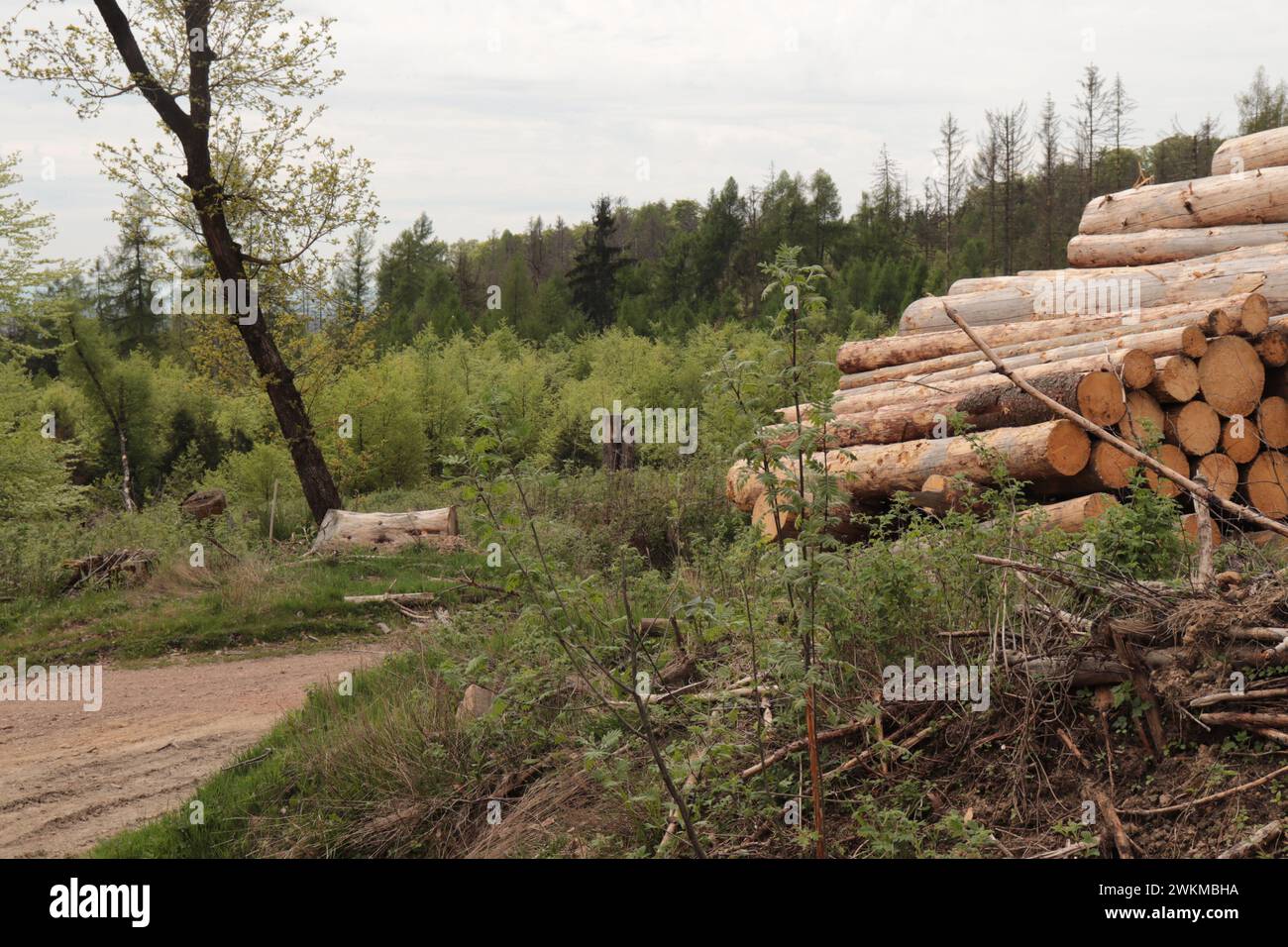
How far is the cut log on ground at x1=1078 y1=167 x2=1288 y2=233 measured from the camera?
442 inches

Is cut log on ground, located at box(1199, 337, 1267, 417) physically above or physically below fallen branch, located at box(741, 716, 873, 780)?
above

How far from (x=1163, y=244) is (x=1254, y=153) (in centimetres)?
151

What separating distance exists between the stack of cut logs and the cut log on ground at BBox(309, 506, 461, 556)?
4628 mm

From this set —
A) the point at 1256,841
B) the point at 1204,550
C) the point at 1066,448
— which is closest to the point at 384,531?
the point at 1066,448

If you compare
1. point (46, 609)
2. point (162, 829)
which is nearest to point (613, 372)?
point (46, 609)

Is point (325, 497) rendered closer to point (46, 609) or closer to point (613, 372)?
point (46, 609)

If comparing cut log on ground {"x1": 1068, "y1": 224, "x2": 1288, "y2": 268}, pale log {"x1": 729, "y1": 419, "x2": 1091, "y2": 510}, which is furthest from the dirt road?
cut log on ground {"x1": 1068, "y1": 224, "x2": 1288, "y2": 268}

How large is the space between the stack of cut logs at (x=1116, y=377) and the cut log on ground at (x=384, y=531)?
4628 millimetres

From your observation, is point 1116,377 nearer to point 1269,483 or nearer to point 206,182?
point 1269,483

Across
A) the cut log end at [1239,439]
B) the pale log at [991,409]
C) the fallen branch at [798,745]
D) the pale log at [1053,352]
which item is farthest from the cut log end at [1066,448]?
the fallen branch at [798,745]

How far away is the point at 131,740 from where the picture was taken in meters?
8.27

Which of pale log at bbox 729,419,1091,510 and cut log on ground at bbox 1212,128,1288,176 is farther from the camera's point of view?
cut log on ground at bbox 1212,128,1288,176

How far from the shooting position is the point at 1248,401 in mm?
8656

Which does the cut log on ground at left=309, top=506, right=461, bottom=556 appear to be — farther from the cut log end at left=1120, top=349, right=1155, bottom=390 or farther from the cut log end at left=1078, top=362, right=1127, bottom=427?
the cut log end at left=1120, top=349, right=1155, bottom=390
